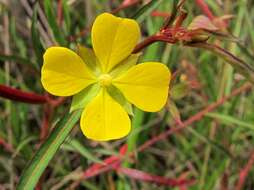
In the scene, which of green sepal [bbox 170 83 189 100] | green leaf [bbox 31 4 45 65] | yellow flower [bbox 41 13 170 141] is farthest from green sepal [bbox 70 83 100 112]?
green sepal [bbox 170 83 189 100]

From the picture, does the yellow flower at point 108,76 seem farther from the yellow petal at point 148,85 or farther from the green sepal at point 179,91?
the green sepal at point 179,91

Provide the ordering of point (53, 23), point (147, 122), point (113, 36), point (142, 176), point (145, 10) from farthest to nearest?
point (147, 122) → point (142, 176) → point (53, 23) → point (145, 10) → point (113, 36)

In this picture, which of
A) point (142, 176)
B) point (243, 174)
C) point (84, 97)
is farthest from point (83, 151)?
point (243, 174)

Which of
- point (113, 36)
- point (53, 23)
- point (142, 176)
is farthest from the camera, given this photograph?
point (142, 176)

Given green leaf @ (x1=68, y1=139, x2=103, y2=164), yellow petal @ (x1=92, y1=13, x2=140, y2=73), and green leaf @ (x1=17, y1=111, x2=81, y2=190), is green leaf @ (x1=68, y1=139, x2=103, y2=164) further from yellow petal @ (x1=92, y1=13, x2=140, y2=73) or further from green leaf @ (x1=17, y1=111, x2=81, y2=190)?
yellow petal @ (x1=92, y1=13, x2=140, y2=73)

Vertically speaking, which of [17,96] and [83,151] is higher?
[17,96]

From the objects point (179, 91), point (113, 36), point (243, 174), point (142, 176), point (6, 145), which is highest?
point (113, 36)

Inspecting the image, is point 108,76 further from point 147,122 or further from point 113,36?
point 147,122
